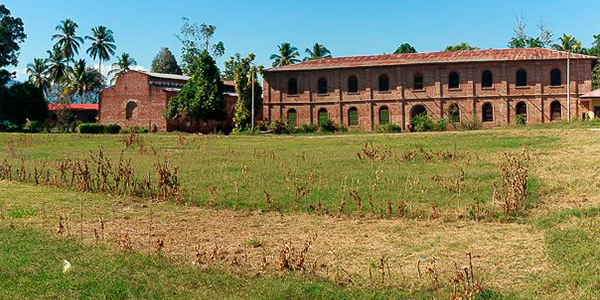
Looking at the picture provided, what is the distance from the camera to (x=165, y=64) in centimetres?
7431

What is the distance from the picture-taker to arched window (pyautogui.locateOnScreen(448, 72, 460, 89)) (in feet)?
150

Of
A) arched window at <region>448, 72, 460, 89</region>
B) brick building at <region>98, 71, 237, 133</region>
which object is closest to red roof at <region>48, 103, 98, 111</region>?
brick building at <region>98, 71, 237, 133</region>

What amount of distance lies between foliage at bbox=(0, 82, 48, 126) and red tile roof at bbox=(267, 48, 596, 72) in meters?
20.2

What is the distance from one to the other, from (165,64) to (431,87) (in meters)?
38.8

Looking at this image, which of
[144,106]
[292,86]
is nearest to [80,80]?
[144,106]

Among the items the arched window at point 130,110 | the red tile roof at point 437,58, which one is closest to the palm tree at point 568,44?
the red tile roof at point 437,58

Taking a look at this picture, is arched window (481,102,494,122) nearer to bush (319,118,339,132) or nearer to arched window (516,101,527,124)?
arched window (516,101,527,124)

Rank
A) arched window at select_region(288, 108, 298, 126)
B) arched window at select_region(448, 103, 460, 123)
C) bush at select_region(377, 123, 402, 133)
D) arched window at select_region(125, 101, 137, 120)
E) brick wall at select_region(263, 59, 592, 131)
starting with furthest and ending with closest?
arched window at select_region(125, 101, 137, 120) < arched window at select_region(288, 108, 298, 126) < arched window at select_region(448, 103, 460, 123) < brick wall at select_region(263, 59, 592, 131) < bush at select_region(377, 123, 402, 133)

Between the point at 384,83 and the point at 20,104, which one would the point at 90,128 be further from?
the point at 384,83

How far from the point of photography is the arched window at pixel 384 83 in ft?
156

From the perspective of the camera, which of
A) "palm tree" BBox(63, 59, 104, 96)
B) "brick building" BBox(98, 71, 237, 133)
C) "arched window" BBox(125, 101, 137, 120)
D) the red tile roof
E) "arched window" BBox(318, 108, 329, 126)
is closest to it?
the red tile roof

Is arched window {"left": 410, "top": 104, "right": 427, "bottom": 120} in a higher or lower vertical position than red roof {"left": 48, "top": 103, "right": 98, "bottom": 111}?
lower

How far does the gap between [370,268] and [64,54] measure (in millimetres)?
69433

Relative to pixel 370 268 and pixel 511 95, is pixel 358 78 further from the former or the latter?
pixel 370 268
